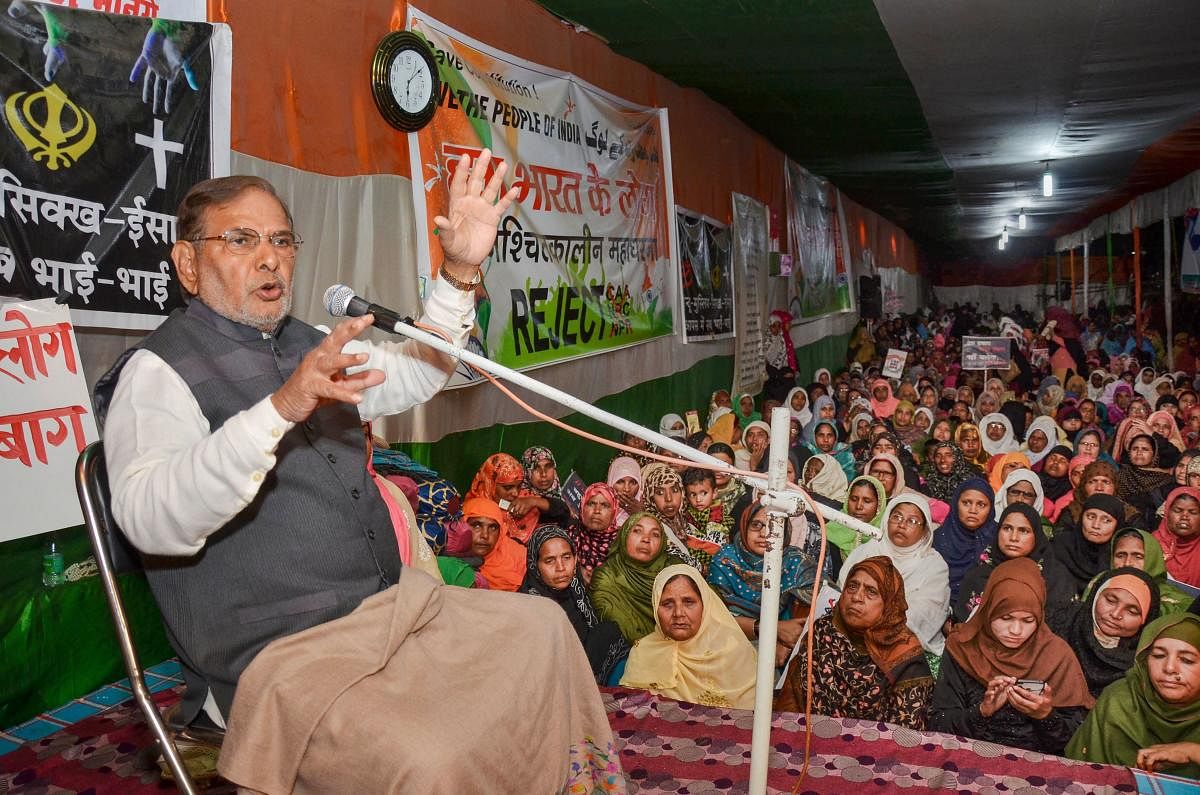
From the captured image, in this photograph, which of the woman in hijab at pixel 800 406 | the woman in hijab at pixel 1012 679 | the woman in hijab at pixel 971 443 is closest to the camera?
the woman in hijab at pixel 1012 679

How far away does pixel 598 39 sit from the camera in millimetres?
5961

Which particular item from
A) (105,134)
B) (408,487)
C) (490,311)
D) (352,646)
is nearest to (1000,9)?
(490,311)

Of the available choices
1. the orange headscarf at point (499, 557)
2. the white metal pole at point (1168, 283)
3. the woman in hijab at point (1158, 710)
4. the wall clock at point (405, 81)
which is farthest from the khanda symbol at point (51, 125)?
the white metal pole at point (1168, 283)

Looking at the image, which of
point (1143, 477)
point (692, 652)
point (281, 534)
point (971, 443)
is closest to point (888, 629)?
point (692, 652)

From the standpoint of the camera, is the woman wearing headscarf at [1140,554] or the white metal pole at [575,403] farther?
the woman wearing headscarf at [1140,554]

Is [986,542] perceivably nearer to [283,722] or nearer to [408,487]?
[408,487]

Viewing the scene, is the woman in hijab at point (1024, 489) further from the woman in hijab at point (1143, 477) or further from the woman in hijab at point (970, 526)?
the woman in hijab at point (1143, 477)

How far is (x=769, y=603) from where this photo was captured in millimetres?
1644

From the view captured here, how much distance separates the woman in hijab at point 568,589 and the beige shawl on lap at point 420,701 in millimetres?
1911

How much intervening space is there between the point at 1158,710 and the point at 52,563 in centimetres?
302

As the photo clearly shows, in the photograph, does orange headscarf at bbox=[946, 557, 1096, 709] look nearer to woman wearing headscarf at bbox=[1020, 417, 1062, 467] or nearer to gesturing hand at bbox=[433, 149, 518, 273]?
gesturing hand at bbox=[433, 149, 518, 273]

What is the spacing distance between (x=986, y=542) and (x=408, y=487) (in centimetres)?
259

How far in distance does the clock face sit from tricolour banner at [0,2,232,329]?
2.95 feet

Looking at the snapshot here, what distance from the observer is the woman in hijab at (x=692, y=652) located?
3389mm
